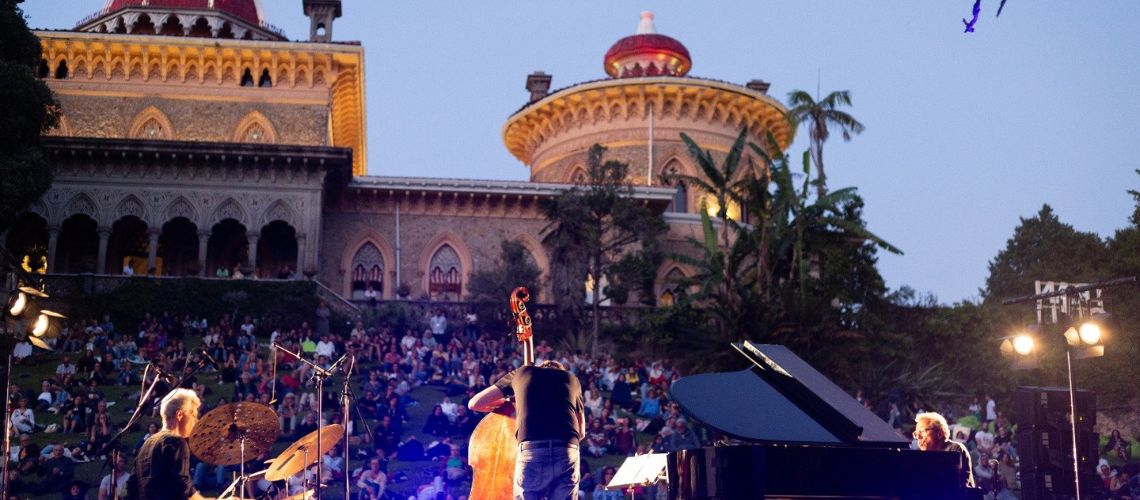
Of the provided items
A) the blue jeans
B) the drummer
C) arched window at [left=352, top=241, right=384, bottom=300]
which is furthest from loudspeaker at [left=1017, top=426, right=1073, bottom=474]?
arched window at [left=352, top=241, right=384, bottom=300]

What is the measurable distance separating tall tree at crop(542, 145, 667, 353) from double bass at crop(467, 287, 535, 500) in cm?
2298

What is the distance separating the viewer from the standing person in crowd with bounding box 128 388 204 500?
7.03 metres

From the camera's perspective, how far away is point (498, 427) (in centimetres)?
782

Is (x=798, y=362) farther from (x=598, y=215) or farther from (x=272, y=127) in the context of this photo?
(x=272, y=127)

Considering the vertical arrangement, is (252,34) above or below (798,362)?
above

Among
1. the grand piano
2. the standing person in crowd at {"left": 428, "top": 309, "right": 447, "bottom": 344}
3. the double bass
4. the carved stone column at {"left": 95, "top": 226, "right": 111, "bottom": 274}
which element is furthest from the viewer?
the carved stone column at {"left": 95, "top": 226, "right": 111, "bottom": 274}

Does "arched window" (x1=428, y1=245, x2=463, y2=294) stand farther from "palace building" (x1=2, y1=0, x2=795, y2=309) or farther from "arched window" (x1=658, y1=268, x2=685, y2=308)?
"arched window" (x1=658, y1=268, x2=685, y2=308)

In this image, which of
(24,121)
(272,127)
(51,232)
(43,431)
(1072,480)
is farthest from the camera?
(272,127)

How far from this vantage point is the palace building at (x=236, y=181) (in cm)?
3186

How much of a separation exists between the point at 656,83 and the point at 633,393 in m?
17.1

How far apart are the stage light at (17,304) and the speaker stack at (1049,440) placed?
1201cm

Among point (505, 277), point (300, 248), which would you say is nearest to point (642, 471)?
point (505, 277)

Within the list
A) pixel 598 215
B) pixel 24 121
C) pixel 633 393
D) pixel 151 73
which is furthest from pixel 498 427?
pixel 151 73

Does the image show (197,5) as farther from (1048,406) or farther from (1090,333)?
(1090,333)
